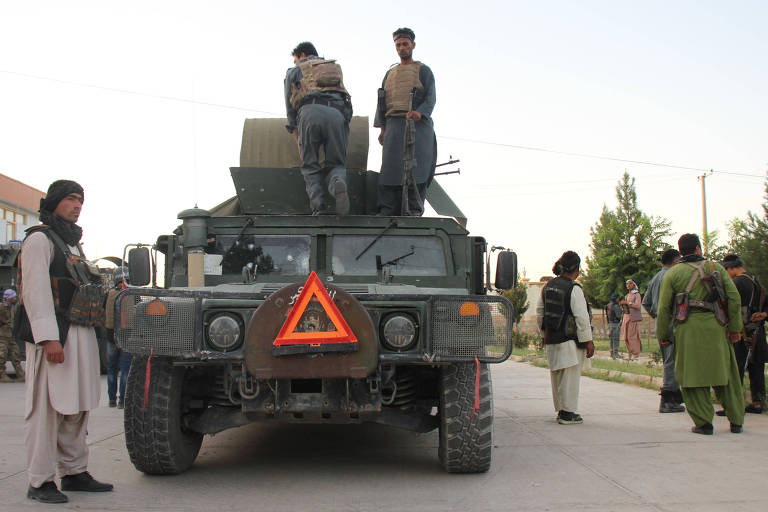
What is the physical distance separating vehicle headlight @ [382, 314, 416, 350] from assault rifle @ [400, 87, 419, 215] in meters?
2.39

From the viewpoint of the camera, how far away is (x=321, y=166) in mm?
6648

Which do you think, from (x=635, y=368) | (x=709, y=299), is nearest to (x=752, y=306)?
(x=709, y=299)

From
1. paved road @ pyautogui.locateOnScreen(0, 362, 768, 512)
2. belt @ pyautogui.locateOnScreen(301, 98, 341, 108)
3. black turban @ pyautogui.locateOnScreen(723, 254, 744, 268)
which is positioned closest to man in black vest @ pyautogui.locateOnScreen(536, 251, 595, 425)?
paved road @ pyautogui.locateOnScreen(0, 362, 768, 512)

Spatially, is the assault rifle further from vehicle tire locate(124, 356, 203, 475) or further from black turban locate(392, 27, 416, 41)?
vehicle tire locate(124, 356, 203, 475)

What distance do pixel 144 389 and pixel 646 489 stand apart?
9.79 ft

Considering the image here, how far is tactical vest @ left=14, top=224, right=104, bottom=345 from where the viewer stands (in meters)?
4.30

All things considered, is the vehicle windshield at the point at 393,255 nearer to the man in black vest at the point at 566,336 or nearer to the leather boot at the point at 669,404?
the man in black vest at the point at 566,336

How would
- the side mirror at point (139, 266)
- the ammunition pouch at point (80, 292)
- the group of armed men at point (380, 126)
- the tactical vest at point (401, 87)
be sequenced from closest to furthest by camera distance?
the ammunition pouch at point (80, 292), the side mirror at point (139, 266), the group of armed men at point (380, 126), the tactical vest at point (401, 87)

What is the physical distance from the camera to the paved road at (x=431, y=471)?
4129 mm

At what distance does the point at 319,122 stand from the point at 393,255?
1453 mm

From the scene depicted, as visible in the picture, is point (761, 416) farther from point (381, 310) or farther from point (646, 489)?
point (381, 310)

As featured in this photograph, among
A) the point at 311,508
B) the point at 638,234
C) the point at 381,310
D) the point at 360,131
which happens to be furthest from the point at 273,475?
the point at 638,234

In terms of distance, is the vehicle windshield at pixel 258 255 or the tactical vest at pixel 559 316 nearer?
the vehicle windshield at pixel 258 255

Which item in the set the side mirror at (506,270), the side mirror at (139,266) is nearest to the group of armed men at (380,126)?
the side mirror at (506,270)
